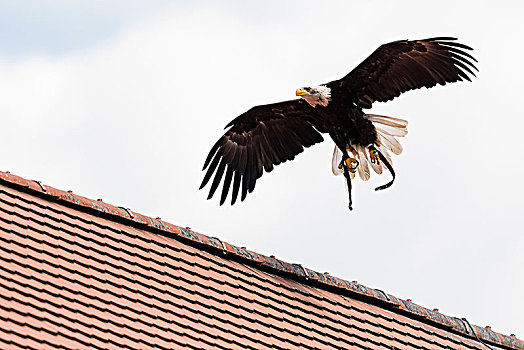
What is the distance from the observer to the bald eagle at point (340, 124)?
9.85 metres

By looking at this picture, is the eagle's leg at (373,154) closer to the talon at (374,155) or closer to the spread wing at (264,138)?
the talon at (374,155)

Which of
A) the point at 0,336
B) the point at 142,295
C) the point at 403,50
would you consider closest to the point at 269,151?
the point at 403,50

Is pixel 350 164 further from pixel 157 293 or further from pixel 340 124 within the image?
pixel 157 293

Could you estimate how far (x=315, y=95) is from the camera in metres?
10.0

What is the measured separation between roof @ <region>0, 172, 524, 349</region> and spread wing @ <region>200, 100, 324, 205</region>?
2.32 metres

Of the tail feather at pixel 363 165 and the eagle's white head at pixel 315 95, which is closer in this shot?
the eagle's white head at pixel 315 95

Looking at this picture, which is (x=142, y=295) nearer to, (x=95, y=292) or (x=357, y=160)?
(x=95, y=292)

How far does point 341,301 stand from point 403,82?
299cm

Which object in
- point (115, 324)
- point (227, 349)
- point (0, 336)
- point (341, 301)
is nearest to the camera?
point (0, 336)

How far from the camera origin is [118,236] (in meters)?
6.75

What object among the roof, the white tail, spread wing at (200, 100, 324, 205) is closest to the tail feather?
the white tail

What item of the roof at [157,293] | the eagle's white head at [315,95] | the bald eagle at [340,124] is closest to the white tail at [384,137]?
the bald eagle at [340,124]

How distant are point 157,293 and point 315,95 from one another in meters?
4.20

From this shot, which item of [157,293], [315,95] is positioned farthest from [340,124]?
[157,293]
